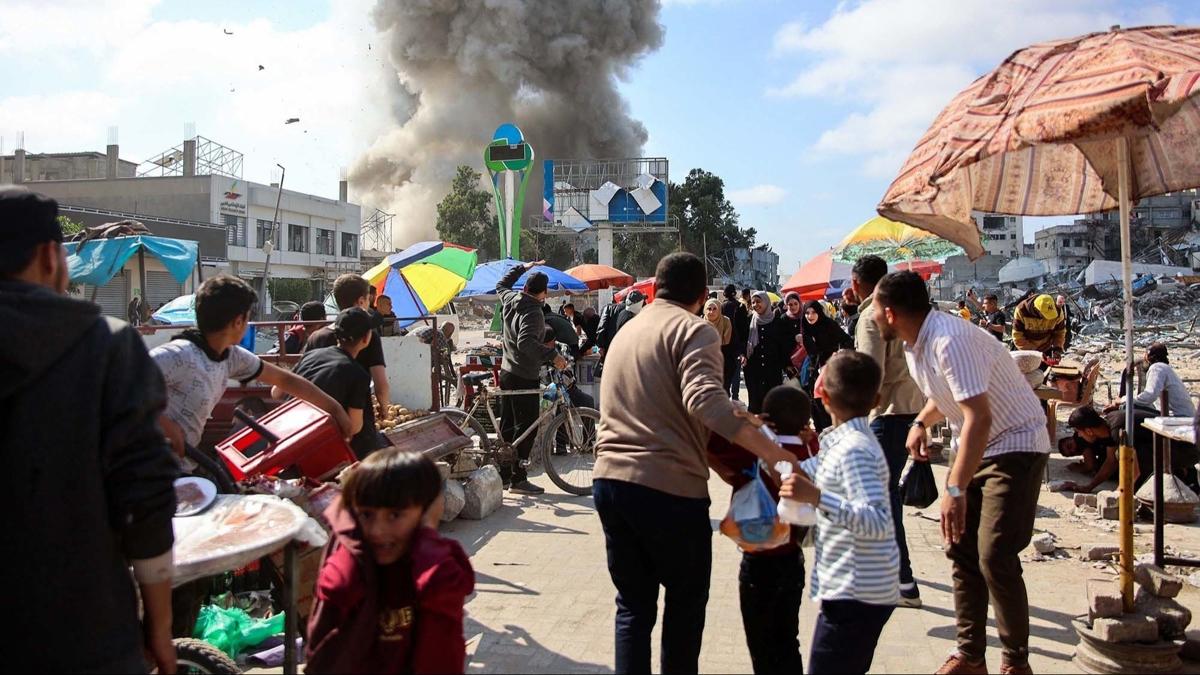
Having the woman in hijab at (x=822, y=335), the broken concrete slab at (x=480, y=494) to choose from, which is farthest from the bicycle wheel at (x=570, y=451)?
the woman in hijab at (x=822, y=335)

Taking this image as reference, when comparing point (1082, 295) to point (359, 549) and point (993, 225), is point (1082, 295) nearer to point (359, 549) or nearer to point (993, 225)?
point (993, 225)

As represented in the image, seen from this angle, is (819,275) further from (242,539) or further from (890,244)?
(242,539)

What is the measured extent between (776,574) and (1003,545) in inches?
39.5

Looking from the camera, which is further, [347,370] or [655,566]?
[347,370]

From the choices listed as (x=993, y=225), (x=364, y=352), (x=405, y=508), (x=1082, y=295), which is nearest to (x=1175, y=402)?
(x=364, y=352)

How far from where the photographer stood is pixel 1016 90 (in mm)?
3707

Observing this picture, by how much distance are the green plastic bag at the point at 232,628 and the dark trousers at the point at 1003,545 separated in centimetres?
314

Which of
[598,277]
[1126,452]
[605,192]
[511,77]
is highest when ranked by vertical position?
[511,77]

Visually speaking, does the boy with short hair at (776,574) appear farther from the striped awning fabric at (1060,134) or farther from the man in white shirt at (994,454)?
the striped awning fabric at (1060,134)

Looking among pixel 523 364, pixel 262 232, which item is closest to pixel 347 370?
pixel 523 364

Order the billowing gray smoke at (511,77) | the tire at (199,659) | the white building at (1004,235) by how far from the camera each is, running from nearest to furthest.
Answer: the tire at (199,659) < the billowing gray smoke at (511,77) < the white building at (1004,235)

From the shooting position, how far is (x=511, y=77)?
6400cm

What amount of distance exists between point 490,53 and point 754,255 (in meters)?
25.6

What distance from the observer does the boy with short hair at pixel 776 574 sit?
3088 millimetres
